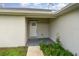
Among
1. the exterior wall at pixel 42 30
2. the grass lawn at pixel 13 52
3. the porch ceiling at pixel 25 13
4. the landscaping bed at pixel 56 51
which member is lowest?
the grass lawn at pixel 13 52

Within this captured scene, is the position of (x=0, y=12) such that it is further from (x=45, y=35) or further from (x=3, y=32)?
(x=45, y=35)

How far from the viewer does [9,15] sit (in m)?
12.1

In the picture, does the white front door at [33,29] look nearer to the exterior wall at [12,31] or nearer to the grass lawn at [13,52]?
the exterior wall at [12,31]

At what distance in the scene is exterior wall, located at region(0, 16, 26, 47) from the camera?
39.5ft

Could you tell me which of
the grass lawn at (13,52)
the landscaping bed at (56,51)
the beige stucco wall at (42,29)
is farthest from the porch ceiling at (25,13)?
the beige stucco wall at (42,29)

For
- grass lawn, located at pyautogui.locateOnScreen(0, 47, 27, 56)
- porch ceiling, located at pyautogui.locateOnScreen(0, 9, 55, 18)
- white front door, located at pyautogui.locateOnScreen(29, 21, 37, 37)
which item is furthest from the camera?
white front door, located at pyautogui.locateOnScreen(29, 21, 37, 37)

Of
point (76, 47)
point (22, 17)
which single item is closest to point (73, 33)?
point (76, 47)

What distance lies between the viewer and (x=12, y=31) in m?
Result: 12.2

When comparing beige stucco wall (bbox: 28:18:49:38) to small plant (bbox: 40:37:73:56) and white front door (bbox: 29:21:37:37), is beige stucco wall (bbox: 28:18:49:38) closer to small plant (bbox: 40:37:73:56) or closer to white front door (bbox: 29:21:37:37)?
white front door (bbox: 29:21:37:37)

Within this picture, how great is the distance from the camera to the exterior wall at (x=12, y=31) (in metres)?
12.1

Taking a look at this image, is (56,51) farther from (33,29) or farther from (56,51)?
(33,29)

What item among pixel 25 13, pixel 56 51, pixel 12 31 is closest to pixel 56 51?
pixel 56 51

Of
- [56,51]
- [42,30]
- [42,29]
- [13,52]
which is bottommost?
[13,52]

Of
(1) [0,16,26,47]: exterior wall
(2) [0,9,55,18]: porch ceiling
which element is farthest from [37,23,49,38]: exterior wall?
(1) [0,16,26,47]: exterior wall
